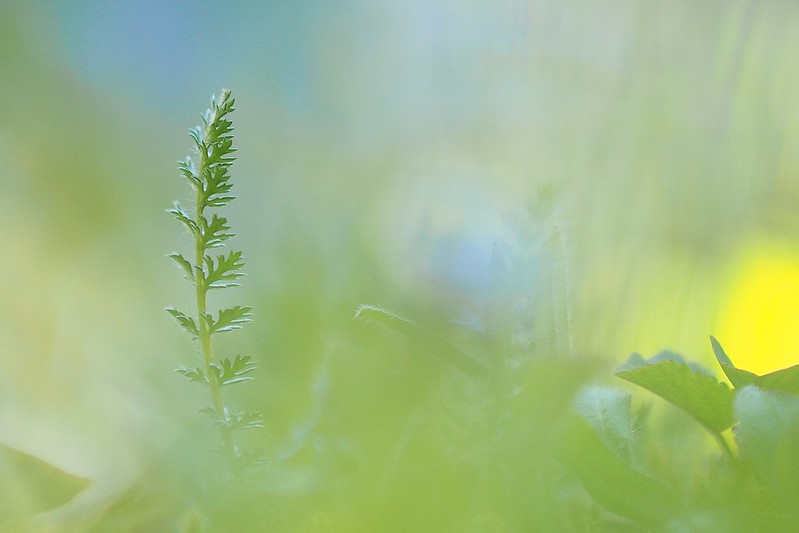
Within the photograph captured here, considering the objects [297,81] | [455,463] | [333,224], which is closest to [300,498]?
[455,463]

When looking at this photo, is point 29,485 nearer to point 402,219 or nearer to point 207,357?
point 207,357

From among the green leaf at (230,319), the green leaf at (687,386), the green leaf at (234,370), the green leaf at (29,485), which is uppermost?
the green leaf at (687,386)

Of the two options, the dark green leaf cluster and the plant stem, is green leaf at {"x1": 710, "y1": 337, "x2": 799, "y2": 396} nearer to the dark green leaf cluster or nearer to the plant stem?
the dark green leaf cluster

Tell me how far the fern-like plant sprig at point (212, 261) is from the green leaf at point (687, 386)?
79 millimetres

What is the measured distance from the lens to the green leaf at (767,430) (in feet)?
0.40

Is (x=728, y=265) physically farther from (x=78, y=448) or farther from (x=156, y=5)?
(x=156, y=5)

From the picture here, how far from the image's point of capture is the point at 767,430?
0.42 ft

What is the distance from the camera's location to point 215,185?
0.14 m

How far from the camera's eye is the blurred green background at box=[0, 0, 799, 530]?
169 millimetres

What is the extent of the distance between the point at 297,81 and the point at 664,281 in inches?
11.0

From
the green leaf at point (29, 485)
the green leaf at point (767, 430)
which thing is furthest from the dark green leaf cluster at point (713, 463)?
the green leaf at point (29, 485)

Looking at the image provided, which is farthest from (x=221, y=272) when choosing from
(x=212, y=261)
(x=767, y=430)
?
(x=767, y=430)

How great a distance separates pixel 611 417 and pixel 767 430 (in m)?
0.03

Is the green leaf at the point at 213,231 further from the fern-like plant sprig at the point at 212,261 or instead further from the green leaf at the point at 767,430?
the green leaf at the point at 767,430
